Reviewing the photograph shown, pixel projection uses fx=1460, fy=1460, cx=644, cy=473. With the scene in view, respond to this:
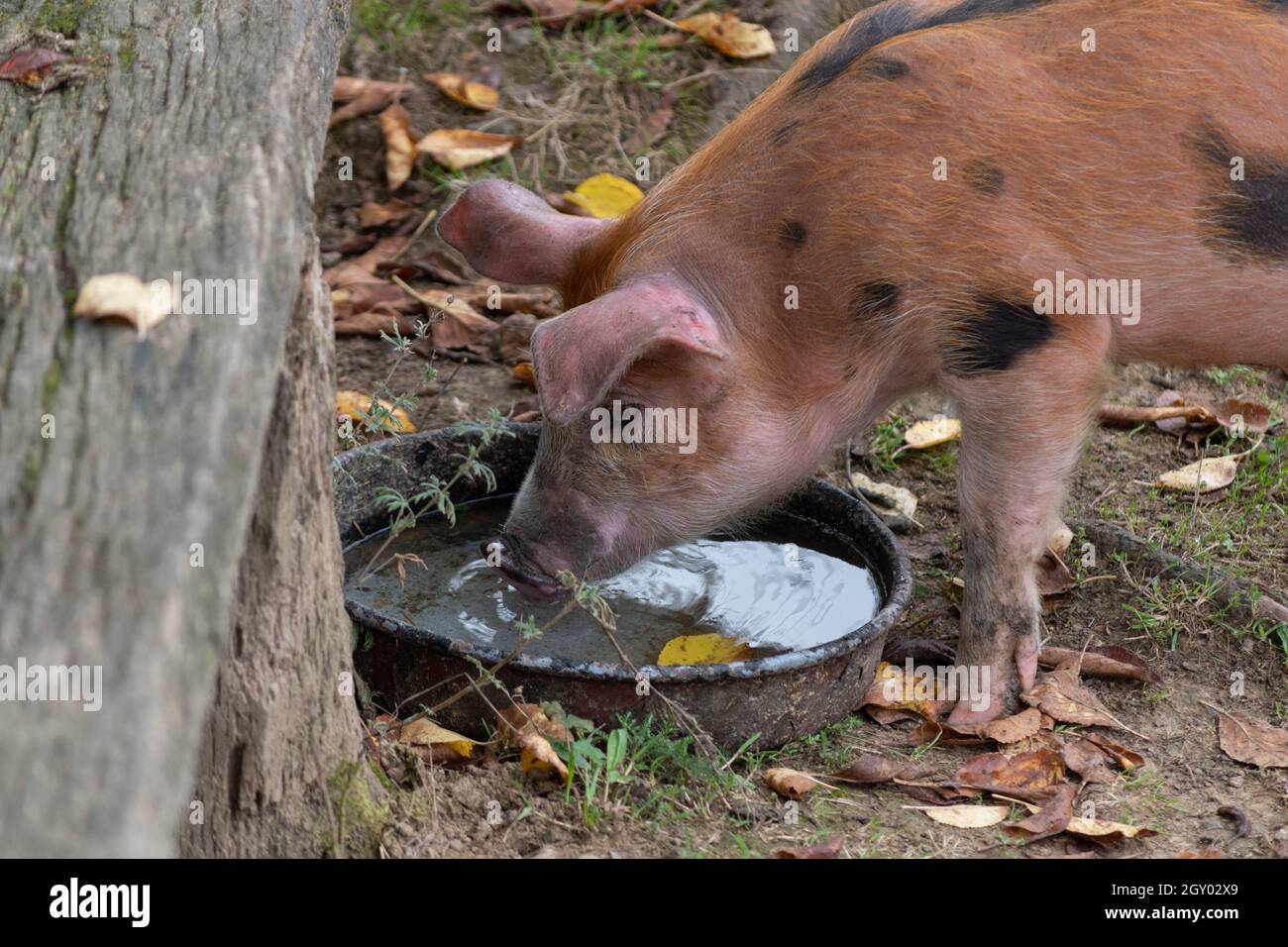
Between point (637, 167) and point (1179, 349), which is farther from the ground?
point (637, 167)

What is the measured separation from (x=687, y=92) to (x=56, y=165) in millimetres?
3995

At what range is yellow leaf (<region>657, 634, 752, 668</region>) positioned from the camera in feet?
12.3

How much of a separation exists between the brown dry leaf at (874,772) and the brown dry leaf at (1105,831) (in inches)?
15.5

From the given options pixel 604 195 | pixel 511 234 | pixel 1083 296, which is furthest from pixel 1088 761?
pixel 604 195

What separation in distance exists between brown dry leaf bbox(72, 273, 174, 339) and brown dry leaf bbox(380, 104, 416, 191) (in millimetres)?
3974

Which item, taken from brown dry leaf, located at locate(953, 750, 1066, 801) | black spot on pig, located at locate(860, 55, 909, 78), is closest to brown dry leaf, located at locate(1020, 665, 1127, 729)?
brown dry leaf, located at locate(953, 750, 1066, 801)

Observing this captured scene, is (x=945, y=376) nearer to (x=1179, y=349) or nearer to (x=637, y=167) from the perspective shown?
(x=1179, y=349)

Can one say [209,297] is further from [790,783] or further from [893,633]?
[893,633]

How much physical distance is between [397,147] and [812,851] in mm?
3902

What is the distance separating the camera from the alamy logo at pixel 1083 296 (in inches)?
141

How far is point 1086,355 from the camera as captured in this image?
3604mm

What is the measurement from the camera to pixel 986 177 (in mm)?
3586

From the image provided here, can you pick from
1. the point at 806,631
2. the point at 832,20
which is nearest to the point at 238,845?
the point at 806,631
